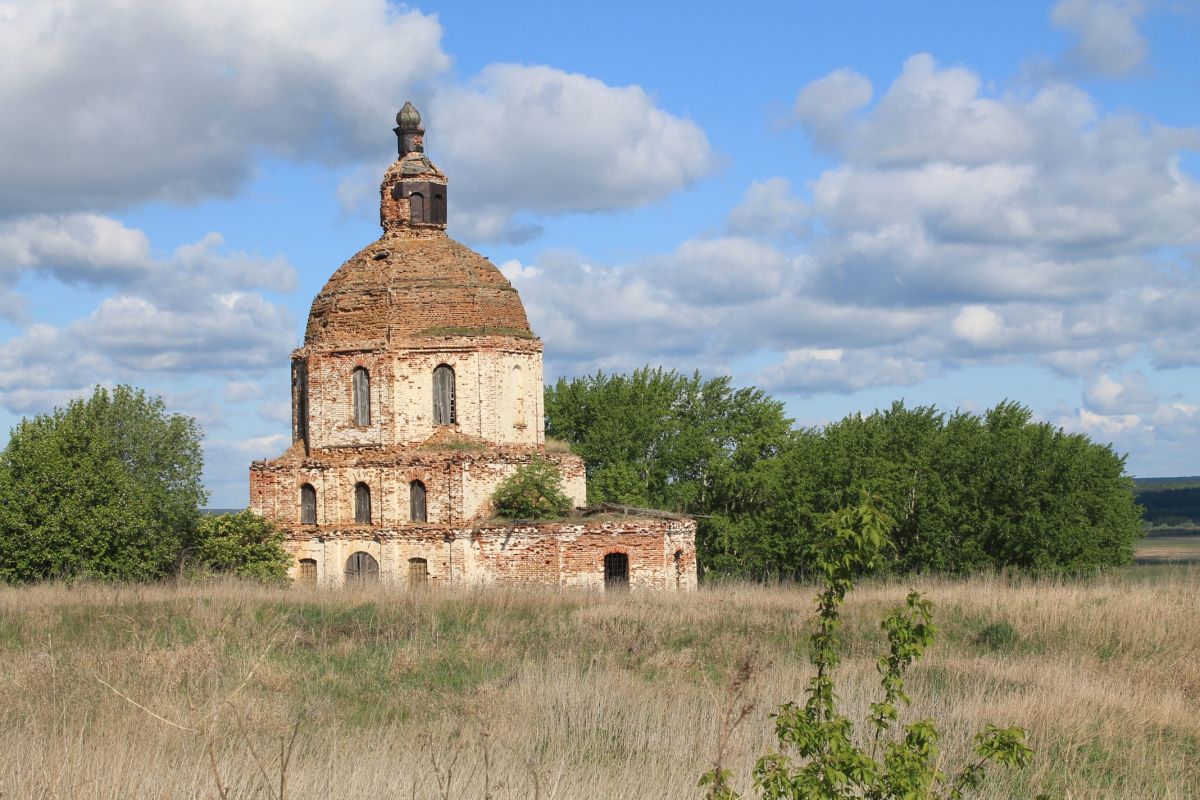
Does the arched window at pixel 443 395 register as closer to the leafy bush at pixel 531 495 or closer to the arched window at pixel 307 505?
the leafy bush at pixel 531 495

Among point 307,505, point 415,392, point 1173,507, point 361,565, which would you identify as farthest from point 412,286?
point 1173,507

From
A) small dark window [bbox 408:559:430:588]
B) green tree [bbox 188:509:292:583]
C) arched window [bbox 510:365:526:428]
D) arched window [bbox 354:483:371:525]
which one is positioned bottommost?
small dark window [bbox 408:559:430:588]

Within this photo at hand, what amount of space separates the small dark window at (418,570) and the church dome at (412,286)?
231 inches

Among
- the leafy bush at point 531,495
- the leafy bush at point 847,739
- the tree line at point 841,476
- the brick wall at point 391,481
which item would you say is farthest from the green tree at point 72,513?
the leafy bush at point 847,739

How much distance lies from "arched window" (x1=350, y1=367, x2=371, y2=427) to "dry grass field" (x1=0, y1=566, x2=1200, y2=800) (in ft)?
35.6

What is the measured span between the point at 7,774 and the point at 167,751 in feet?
4.45

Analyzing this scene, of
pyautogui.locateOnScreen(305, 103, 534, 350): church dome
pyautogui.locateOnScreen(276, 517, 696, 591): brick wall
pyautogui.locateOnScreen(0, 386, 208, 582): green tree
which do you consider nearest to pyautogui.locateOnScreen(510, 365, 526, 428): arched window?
pyautogui.locateOnScreen(305, 103, 534, 350): church dome

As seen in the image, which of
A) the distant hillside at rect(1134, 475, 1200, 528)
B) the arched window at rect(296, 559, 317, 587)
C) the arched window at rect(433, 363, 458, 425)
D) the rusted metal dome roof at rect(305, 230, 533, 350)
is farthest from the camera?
the distant hillside at rect(1134, 475, 1200, 528)

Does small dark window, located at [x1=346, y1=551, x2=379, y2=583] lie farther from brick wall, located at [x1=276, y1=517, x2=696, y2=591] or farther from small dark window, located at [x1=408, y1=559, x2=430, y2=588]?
small dark window, located at [x1=408, y1=559, x2=430, y2=588]

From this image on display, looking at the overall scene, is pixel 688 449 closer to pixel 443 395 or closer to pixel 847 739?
pixel 443 395

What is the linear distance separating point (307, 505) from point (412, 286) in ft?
21.4

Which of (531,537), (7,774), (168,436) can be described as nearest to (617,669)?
(7,774)

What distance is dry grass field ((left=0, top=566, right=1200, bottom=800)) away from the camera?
7.82 meters

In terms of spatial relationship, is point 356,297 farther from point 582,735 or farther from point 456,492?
point 582,735
